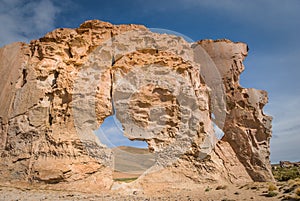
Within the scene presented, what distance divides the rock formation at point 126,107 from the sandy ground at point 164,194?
660 mm

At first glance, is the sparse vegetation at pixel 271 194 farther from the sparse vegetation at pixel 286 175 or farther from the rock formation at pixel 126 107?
the sparse vegetation at pixel 286 175

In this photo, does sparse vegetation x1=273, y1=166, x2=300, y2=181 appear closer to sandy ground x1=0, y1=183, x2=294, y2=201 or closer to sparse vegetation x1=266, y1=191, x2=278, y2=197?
sandy ground x1=0, y1=183, x2=294, y2=201

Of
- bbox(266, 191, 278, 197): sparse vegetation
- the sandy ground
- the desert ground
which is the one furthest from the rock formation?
bbox(266, 191, 278, 197): sparse vegetation

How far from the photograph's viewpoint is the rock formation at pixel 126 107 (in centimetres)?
1101

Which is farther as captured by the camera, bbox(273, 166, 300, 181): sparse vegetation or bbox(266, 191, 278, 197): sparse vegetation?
bbox(273, 166, 300, 181): sparse vegetation

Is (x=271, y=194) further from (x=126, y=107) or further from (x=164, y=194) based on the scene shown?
(x=126, y=107)

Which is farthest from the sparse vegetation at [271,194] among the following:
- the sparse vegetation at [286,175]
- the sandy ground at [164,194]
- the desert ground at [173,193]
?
the sparse vegetation at [286,175]

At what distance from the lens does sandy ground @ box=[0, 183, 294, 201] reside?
29.5 ft

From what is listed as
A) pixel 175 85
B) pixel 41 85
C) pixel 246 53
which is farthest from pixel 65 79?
pixel 246 53

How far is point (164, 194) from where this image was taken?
10867 mm

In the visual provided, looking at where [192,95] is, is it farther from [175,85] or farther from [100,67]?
[100,67]

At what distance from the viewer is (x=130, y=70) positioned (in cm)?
1330

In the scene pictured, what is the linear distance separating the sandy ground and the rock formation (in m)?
0.66

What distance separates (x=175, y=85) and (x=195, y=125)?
2.16m
